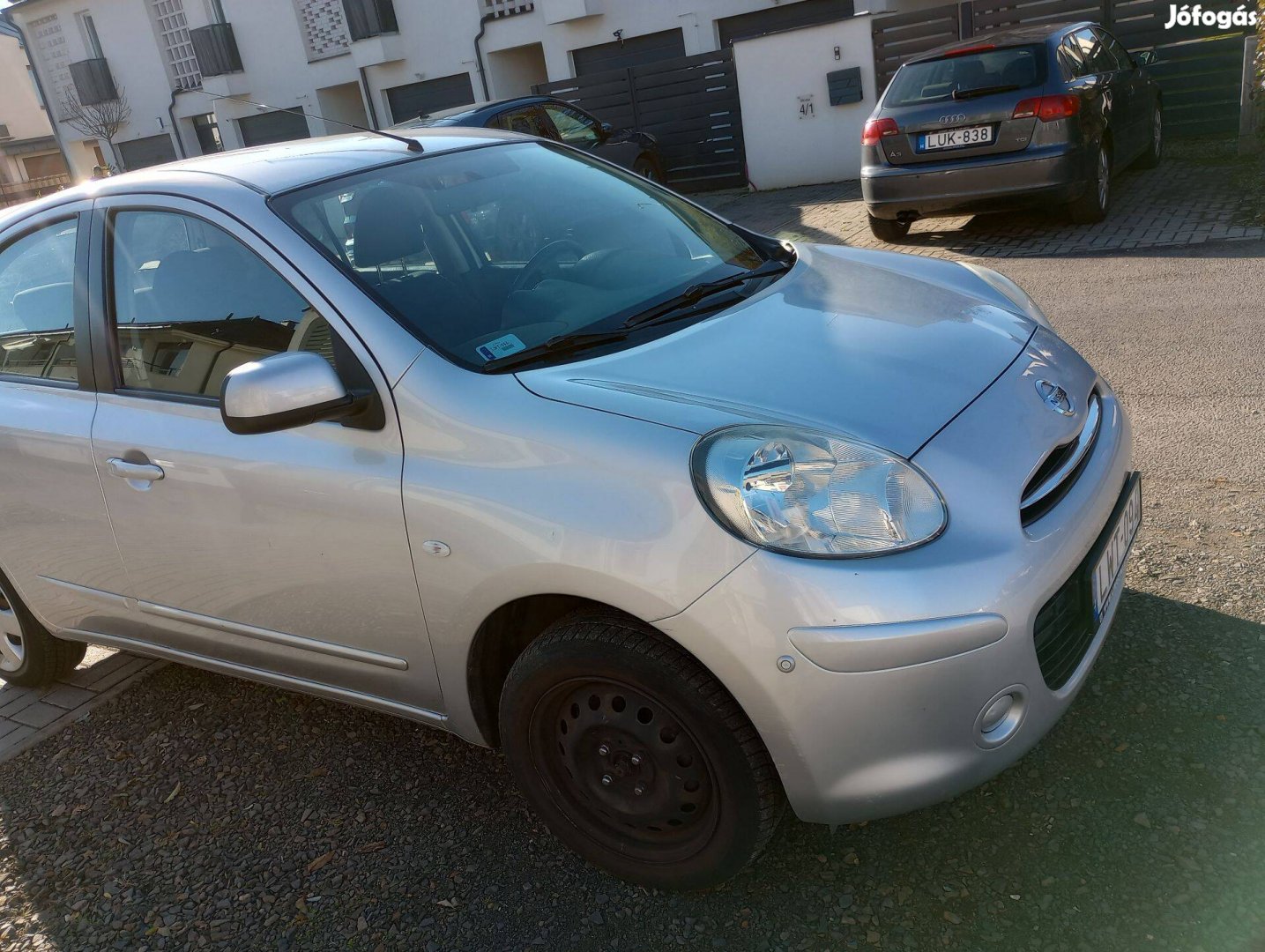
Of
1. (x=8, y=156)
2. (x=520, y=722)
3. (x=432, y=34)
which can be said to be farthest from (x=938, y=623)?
(x=8, y=156)

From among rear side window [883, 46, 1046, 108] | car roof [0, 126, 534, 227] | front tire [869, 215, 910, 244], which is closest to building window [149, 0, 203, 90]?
front tire [869, 215, 910, 244]

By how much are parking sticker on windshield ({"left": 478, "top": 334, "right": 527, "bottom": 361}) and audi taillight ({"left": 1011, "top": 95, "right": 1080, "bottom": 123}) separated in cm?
681

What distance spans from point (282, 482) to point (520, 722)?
2.76ft

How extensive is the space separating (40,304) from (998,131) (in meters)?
7.04

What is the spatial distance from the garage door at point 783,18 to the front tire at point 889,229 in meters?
9.14

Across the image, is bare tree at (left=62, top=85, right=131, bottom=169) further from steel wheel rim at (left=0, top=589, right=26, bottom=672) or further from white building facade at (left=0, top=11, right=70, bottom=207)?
steel wheel rim at (left=0, top=589, right=26, bottom=672)

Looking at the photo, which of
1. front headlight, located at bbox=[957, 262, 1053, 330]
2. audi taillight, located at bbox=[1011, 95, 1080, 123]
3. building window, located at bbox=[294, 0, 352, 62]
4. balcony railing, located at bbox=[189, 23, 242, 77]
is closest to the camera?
front headlight, located at bbox=[957, 262, 1053, 330]

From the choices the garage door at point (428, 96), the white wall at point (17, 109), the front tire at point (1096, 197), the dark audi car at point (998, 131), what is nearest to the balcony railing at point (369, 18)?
the garage door at point (428, 96)

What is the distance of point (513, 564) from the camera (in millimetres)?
2352

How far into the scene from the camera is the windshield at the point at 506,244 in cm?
276

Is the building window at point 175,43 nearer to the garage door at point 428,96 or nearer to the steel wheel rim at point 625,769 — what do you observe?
the garage door at point 428,96

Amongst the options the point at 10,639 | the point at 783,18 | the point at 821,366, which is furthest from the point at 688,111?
the point at 821,366

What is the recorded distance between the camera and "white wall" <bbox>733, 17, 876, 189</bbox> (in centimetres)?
1330

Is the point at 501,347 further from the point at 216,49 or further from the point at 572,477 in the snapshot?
the point at 216,49
